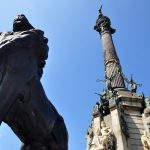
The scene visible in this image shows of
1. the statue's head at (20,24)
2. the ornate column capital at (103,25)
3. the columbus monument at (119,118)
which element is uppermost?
the ornate column capital at (103,25)

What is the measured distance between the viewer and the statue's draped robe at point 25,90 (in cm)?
341

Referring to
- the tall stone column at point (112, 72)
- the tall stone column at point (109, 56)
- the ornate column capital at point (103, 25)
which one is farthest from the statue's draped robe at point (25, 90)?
the ornate column capital at point (103, 25)

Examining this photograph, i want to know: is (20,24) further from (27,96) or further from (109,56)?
(109,56)

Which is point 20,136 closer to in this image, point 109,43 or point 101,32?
point 109,43

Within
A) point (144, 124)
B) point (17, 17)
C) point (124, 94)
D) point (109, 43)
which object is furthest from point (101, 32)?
point (17, 17)

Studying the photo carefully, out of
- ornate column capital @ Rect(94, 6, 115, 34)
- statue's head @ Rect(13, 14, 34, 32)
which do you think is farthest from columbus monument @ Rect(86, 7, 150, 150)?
statue's head @ Rect(13, 14, 34, 32)

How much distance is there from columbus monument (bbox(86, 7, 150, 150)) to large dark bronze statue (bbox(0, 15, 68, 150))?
1433 cm

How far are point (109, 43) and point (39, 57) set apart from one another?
2484 centimetres

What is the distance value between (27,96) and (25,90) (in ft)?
0.20

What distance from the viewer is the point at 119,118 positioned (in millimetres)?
19312

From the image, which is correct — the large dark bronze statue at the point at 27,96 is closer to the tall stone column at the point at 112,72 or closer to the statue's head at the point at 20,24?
the statue's head at the point at 20,24

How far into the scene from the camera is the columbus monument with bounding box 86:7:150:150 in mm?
18500

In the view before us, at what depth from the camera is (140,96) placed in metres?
22.1

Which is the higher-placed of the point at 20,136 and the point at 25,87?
the point at 25,87
